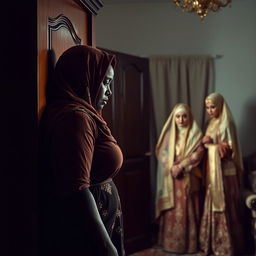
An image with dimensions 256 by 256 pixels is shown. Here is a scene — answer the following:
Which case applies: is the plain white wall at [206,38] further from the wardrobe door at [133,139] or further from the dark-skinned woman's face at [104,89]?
the dark-skinned woman's face at [104,89]

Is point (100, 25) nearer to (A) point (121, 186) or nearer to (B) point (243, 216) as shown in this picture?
(A) point (121, 186)

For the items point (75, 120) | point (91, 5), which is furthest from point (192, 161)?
point (75, 120)

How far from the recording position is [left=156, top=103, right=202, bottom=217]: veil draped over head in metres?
4.01

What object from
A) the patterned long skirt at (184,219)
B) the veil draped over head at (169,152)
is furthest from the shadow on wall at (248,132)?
the patterned long skirt at (184,219)

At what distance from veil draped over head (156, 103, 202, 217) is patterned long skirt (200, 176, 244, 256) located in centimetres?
35

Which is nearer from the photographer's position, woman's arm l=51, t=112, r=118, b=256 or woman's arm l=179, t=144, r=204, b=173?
woman's arm l=51, t=112, r=118, b=256

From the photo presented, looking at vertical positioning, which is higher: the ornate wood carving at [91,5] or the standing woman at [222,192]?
the ornate wood carving at [91,5]

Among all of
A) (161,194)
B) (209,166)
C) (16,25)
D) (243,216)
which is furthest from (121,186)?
(16,25)

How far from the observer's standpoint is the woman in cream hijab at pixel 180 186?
3.93 m

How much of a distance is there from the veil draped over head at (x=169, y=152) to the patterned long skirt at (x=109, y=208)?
8.31ft

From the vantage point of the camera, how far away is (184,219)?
394 centimetres

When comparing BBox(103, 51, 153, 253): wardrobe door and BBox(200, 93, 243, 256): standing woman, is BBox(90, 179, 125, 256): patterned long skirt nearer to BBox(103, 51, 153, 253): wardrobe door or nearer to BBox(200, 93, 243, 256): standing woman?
BBox(103, 51, 153, 253): wardrobe door

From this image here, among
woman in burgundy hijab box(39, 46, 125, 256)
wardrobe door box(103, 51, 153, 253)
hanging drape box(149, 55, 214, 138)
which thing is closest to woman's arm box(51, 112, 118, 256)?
woman in burgundy hijab box(39, 46, 125, 256)

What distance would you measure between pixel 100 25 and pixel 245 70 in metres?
1.66
